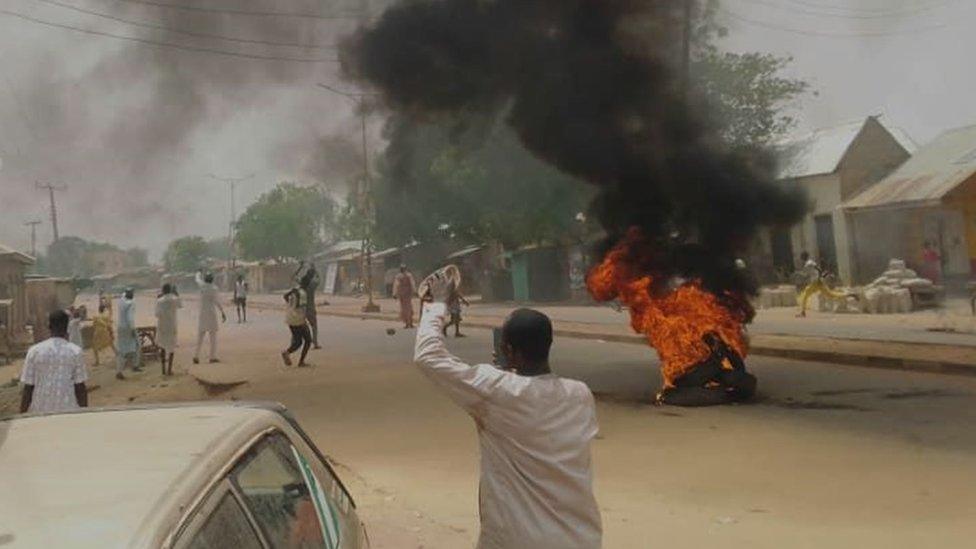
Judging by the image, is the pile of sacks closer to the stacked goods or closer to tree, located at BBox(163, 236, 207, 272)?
the stacked goods

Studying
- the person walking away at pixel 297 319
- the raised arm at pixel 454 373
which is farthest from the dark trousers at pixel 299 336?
the raised arm at pixel 454 373

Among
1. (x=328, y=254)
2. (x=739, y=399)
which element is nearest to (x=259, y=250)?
(x=328, y=254)

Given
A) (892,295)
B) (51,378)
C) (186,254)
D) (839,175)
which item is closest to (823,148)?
(839,175)

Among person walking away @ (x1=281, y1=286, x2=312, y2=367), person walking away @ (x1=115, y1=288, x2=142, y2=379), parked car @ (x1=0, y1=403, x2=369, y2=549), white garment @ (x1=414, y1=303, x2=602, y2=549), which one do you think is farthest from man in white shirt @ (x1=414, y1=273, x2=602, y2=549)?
person walking away @ (x1=115, y1=288, x2=142, y2=379)

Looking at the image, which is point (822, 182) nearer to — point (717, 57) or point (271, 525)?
point (717, 57)

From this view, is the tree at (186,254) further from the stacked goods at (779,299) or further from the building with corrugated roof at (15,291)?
the stacked goods at (779,299)

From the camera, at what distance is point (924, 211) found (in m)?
21.3

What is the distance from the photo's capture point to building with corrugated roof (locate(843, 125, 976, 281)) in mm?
19688

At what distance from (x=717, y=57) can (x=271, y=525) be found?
833 inches

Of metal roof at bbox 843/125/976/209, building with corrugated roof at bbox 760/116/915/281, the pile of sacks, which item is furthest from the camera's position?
building with corrugated roof at bbox 760/116/915/281

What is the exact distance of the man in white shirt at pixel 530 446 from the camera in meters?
2.29

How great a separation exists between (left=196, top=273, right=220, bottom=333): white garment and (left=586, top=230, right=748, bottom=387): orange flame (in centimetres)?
585

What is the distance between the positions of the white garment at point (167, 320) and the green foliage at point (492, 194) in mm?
9976

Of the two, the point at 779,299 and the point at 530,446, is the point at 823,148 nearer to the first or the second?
the point at 779,299
